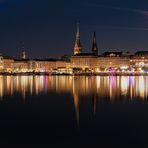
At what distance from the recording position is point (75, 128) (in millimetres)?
14883

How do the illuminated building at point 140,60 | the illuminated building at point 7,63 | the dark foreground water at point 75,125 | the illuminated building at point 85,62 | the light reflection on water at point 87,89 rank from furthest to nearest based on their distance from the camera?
the illuminated building at point 7,63
the illuminated building at point 85,62
the illuminated building at point 140,60
the light reflection on water at point 87,89
the dark foreground water at point 75,125

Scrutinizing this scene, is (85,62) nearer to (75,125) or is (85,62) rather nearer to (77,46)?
(77,46)

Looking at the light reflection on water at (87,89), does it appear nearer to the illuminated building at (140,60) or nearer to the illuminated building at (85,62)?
the illuminated building at (140,60)

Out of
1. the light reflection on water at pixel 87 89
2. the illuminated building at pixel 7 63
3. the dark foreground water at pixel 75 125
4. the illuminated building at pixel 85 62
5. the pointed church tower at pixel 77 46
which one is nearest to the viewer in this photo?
the dark foreground water at pixel 75 125

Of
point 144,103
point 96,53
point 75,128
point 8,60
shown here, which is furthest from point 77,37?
point 75,128

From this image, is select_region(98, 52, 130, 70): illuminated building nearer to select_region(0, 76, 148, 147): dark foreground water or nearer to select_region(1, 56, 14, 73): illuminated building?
select_region(1, 56, 14, 73): illuminated building

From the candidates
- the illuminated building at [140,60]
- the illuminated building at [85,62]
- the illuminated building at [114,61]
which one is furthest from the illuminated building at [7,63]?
the illuminated building at [140,60]

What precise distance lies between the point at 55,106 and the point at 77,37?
104 meters

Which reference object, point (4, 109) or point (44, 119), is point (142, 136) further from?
point (4, 109)

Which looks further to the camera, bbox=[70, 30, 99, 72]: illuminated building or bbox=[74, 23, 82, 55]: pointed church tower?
bbox=[74, 23, 82, 55]: pointed church tower

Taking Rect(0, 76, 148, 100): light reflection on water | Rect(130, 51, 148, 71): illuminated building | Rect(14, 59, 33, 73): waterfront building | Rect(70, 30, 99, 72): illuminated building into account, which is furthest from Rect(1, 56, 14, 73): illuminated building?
Rect(0, 76, 148, 100): light reflection on water

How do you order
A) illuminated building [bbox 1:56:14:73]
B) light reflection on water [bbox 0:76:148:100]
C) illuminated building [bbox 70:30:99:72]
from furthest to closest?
1. illuminated building [bbox 1:56:14:73]
2. illuminated building [bbox 70:30:99:72]
3. light reflection on water [bbox 0:76:148:100]

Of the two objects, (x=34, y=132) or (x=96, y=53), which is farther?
(x=96, y=53)

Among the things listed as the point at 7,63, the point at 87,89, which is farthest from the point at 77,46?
the point at 87,89
